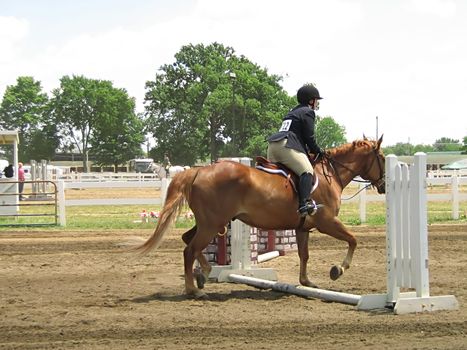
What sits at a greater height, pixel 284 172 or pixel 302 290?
pixel 284 172

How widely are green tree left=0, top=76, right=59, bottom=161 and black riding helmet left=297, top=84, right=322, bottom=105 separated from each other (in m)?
92.1

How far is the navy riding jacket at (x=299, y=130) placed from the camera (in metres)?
9.48

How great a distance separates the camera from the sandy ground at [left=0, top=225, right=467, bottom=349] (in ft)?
21.3

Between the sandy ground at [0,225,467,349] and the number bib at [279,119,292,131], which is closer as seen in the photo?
the sandy ground at [0,225,467,349]

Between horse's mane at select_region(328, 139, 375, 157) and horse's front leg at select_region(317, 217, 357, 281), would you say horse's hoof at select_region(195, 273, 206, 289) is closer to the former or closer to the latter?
horse's front leg at select_region(317, 217, 357, 281)

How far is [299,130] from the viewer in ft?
31.4

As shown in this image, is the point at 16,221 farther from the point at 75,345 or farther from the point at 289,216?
the point at 75,345

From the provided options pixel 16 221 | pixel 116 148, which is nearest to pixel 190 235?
pixel 16 221

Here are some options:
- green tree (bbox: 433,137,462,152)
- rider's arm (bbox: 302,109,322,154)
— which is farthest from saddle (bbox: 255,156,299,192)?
green tree (bbox: 433,137,462,152)

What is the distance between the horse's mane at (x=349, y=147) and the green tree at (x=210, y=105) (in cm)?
6319

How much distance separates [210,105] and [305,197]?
228ft

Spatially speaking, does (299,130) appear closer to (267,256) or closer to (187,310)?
(187,310)

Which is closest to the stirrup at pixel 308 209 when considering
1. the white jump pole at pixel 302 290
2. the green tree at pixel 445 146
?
the white jump pole at pixel 302 290

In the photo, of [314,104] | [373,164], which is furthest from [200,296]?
[373,164]
